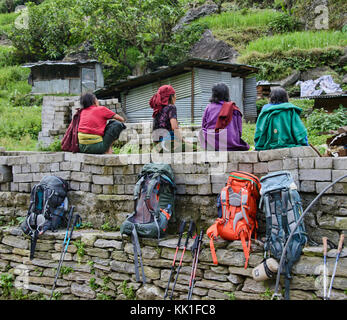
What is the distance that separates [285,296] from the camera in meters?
4.20

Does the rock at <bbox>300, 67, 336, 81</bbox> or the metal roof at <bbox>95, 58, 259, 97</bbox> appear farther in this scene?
the rock at <bbox>300, 67, 336, 81</bbox>

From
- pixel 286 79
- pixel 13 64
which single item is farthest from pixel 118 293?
pixel 13 64

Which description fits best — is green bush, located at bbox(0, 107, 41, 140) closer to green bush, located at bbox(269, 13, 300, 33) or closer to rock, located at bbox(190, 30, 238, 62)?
rock, located at bbox(190, 30, 238, 62)

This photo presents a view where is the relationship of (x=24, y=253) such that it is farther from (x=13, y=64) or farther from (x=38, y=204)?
(x=13, y=64)

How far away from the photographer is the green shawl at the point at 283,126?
4902mm

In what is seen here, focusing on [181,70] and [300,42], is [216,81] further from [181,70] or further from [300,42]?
[300,42]

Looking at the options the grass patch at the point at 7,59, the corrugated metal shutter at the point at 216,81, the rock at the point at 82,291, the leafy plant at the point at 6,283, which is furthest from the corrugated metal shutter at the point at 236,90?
the grass patch at the point at 7,59

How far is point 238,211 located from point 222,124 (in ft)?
4.70

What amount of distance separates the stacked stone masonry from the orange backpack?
15 centimetres

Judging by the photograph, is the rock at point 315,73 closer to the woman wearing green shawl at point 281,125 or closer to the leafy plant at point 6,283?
the woman wearing green shawl at point 281,125

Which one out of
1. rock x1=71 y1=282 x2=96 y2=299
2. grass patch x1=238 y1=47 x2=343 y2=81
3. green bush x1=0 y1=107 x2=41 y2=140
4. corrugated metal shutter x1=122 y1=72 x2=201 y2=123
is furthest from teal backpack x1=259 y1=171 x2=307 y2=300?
grass patch x1=238 y1=47 x2=343 y2=81

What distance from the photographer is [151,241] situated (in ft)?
17.2

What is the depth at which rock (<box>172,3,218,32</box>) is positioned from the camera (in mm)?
28641

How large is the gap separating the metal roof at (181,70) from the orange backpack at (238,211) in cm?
864
